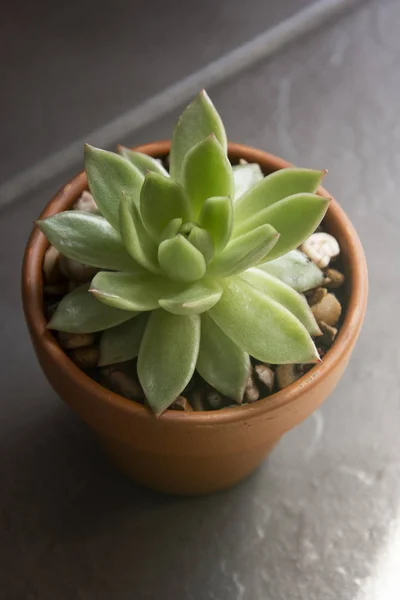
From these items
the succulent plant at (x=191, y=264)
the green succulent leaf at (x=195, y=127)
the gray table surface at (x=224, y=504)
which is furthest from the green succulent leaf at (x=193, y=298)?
the gray table surface at (x=224, y=504)

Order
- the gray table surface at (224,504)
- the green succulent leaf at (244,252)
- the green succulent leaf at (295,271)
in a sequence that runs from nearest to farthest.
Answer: the green succulent leaf at (244,252)
the green succulent leaf at (295,271)
the gray table surface at (224,504)

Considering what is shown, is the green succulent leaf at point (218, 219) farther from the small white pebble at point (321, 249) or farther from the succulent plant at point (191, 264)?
the small white pebble at point (321, 249)

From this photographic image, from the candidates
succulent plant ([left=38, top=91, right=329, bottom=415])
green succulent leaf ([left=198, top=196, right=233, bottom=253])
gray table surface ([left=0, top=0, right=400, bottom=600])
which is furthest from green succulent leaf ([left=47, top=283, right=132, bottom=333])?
gray table surface ([left=0, top=0, right=400, bottom=600])

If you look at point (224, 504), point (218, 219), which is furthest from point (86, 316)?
point (224, 504)

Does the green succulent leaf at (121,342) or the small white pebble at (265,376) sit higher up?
the green succulent leaf at (121,342)

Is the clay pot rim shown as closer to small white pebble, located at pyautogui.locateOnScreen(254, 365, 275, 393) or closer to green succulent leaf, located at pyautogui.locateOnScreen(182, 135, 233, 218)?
small white pebble, located at pyautogui.locateOnScreen(254, 365, 275, 393)

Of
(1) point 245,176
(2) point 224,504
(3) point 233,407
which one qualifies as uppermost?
(1) point 245,176

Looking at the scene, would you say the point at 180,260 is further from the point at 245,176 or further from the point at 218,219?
the point at 245,176
